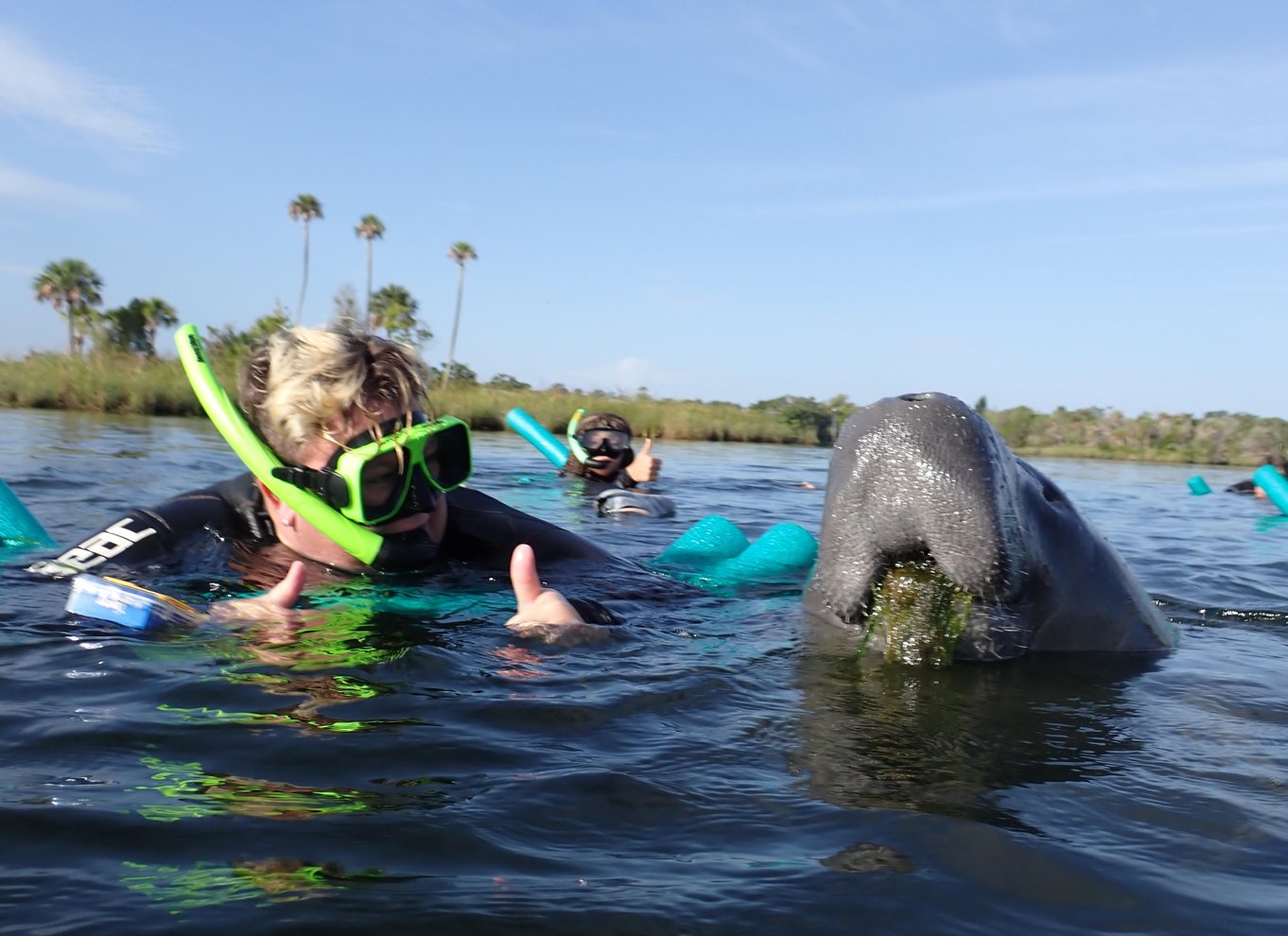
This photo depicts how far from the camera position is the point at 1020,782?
7.07ft

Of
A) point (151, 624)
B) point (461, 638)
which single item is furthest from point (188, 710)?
point (461, 638)

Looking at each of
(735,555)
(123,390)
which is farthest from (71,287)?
(735,555)

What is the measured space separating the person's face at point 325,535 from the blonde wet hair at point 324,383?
0.03 meters

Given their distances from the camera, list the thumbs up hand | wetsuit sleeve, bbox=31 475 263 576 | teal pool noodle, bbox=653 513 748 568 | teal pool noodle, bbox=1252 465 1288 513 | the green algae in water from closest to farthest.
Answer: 1. the green algae in water
2. wetsuit sleeve, bbox=31 475 263 576
3. teal pool noodle, bbox=653 513 748 568
4. the thumbs up hand
5. teal pool noodle, bbox=1252 465 1288 513

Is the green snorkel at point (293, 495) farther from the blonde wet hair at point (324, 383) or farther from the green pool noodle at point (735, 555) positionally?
the green pool noodle at point (735, 555)

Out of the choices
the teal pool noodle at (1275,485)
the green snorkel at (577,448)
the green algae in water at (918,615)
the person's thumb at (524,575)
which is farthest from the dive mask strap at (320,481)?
the teal pool noodle at (1275,485)

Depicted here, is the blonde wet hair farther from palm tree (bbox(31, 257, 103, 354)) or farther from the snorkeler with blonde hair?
palm tree (bbox(31, 257, 103, 354))

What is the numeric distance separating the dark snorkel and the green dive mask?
0.05 metres

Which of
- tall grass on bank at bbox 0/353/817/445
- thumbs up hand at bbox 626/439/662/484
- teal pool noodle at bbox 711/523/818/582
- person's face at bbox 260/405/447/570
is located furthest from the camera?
tall grass on bank at bbox 0/353/817/445

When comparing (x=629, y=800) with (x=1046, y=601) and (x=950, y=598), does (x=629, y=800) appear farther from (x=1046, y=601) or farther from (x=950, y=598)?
(x=1046, y=601)

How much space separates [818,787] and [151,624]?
200cm

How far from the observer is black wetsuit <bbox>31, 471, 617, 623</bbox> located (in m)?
3.77

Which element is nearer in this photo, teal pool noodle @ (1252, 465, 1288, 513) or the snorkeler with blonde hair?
the snorkeler with blonde hair

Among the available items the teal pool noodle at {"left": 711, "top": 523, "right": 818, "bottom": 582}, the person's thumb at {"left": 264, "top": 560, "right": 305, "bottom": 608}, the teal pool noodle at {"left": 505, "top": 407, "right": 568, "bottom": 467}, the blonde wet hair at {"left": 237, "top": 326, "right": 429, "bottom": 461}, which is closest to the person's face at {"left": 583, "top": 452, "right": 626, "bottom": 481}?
the teal pool noodle at {"left": 505, "top": 407, "right": 568, "bottom": 467}
